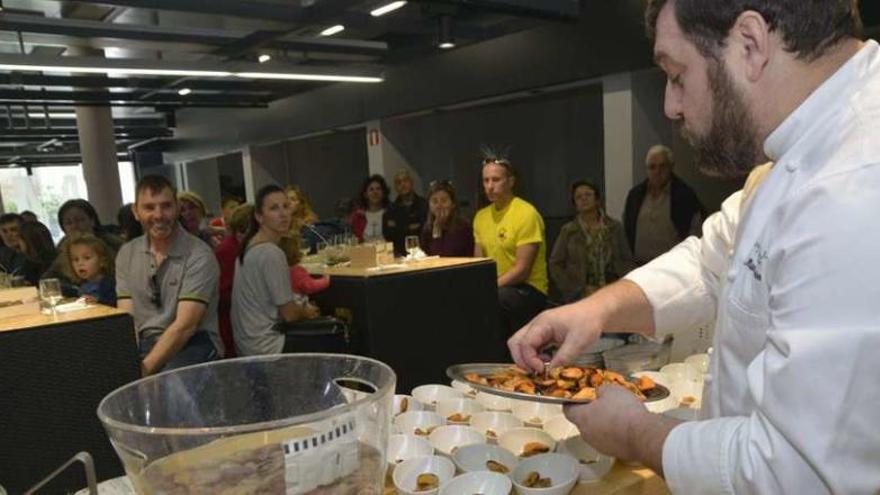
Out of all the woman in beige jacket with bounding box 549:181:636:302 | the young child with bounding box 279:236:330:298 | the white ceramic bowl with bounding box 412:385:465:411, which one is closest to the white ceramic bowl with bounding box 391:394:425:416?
the white ceramic bowl with bounding box 412:385:465:411

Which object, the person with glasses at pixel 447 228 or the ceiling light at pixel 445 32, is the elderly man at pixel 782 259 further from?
the ceiling light at pixel 445 32

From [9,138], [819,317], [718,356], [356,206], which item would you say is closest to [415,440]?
[718,356]

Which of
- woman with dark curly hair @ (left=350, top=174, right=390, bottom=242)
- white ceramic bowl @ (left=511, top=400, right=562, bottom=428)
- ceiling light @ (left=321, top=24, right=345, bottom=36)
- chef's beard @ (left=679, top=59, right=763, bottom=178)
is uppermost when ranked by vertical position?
ceiling light @ (left=321, top=24, right=345, bottom=36)

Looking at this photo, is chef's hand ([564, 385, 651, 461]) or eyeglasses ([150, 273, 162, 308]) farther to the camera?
eyeglasses ([150, 273, 162, 308])

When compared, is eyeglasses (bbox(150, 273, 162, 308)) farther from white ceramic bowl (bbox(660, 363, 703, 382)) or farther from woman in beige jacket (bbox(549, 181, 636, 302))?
woman in beige jacket (bbox(549, 181, 636, 302))

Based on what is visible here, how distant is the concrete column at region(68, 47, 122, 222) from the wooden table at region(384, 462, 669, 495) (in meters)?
8.52

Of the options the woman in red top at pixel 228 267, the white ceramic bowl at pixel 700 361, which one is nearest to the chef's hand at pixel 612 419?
the white ceramic bowl at pixel 700 361

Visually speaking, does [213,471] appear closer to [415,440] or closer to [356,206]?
[415,440]

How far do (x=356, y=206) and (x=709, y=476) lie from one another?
A: 4874mm

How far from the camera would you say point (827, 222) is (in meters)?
0.61

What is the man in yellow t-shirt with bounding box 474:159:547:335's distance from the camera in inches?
140

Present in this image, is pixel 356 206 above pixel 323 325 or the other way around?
above

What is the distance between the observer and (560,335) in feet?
3.82

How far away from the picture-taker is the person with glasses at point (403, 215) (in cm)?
470
